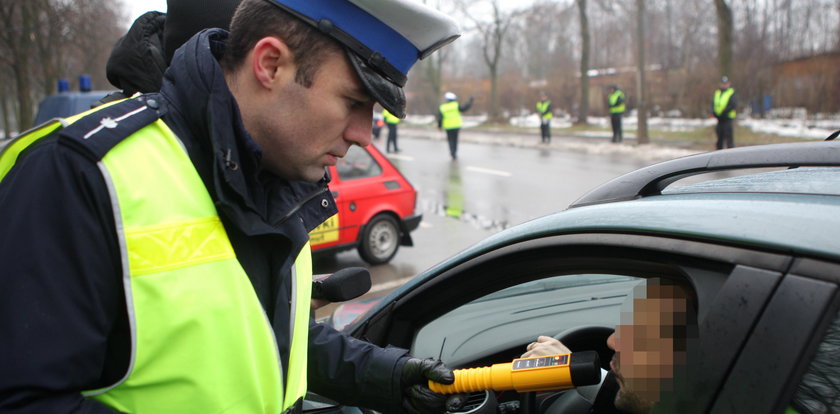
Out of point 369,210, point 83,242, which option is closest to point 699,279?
point 83,242

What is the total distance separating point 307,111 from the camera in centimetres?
131

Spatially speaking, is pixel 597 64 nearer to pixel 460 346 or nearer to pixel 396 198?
pixel 396 198

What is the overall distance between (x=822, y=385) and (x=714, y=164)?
0.72 m

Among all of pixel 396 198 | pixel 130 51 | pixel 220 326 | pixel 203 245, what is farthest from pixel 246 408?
pixel 396 198

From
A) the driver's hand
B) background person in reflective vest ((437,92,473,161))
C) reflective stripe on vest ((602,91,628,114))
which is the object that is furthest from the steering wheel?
reflective stripe on vest ((602,91,628,114))

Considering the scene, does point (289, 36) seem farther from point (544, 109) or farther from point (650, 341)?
point (544, 109)

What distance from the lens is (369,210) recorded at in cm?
622

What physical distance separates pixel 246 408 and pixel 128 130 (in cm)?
55

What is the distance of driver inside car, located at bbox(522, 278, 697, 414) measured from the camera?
1.24 m

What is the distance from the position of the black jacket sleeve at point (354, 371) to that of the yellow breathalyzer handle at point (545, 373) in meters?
0.28

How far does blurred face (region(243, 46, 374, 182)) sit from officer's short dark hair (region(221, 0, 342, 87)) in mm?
17

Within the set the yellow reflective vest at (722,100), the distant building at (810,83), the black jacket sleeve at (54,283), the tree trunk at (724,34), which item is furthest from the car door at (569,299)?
the distant building at (810,83)

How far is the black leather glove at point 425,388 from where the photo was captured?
5.49ft

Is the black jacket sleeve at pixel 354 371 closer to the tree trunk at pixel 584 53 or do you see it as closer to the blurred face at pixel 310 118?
the blurred face at pixel 310 118
